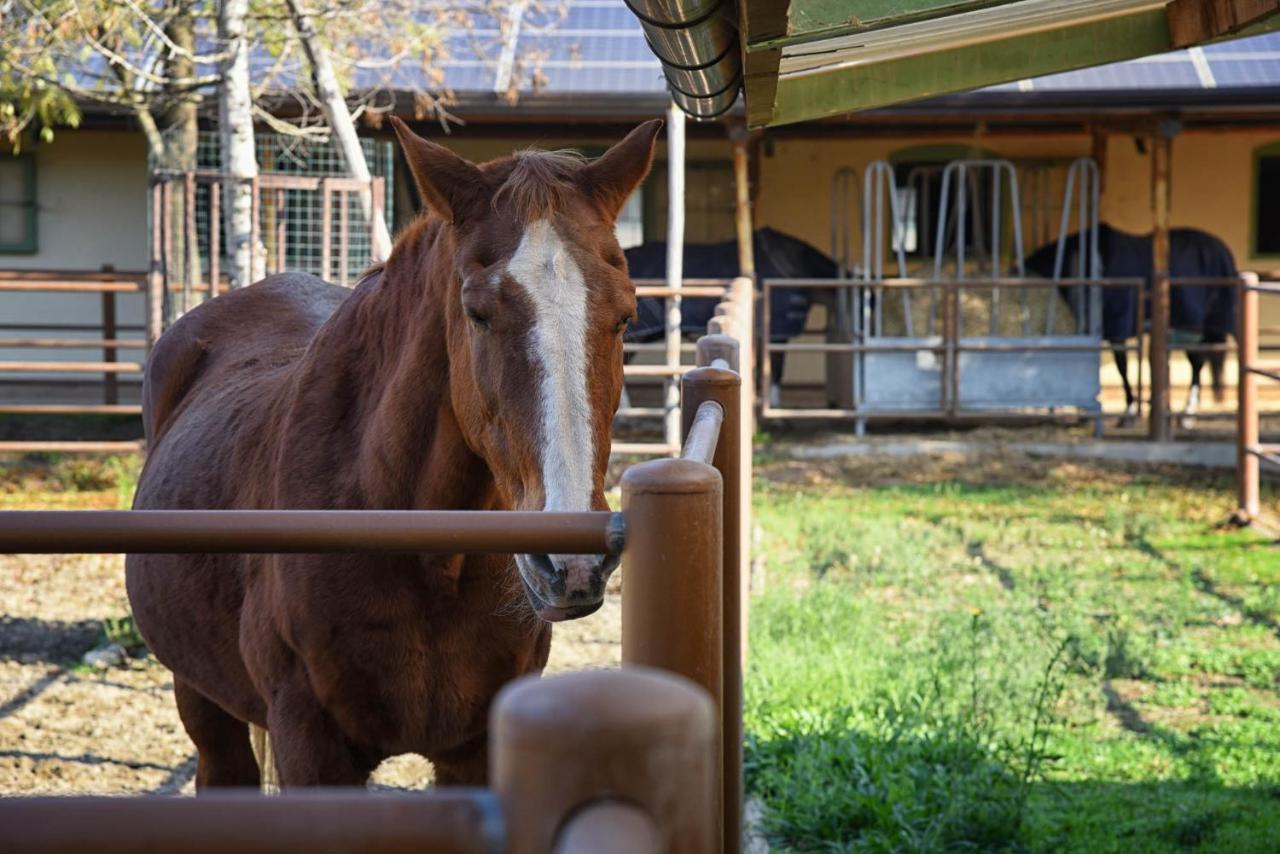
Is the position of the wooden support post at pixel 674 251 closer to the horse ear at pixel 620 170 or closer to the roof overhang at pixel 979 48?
the roof overhang at pixel 979 48

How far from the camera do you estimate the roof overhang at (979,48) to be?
375 centimetres

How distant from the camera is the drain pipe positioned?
2.46m

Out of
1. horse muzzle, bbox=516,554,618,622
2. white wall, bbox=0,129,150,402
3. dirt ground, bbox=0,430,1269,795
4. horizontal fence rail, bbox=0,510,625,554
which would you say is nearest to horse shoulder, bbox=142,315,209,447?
dirt ground, bbox=0,430,1269,795

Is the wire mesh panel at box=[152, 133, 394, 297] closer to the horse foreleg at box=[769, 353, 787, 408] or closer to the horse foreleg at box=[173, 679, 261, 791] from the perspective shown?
the horse foreleg at box=[173, 679, 261, 791]

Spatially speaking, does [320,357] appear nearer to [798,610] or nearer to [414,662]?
[414,662]

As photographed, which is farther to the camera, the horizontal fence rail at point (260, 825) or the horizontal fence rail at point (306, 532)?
the horizontal fence rail at point (306, 532)

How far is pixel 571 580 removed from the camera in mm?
2020

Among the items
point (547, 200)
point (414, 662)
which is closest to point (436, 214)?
point (547, 200)

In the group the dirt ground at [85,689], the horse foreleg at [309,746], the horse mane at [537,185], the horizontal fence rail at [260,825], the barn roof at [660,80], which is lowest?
the dirt ground at [85,689]

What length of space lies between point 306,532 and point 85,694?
4.75 metres

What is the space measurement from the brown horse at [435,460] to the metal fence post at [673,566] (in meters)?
0.71

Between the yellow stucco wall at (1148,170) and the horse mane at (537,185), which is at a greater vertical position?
the yellow stucco wall at (1148,170)

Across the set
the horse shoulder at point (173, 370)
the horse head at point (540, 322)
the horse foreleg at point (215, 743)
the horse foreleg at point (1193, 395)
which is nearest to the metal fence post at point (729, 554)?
the horse head at point (540, 322)

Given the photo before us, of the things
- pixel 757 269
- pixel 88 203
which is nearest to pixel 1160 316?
pixel 757 269
